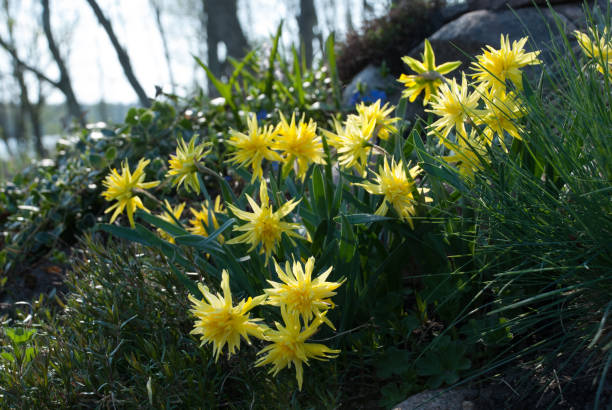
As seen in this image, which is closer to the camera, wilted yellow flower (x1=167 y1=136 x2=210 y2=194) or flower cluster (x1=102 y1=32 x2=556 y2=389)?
flower cluster (x1=102 y1=32 x2=556 y2=389)

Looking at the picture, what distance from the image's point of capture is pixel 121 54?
255 inches

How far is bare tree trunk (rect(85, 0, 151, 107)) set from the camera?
597cm

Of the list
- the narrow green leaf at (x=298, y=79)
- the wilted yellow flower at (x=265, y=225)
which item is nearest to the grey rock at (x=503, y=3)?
the narrow green leaf at (x=298, y=79)

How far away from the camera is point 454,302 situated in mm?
1787

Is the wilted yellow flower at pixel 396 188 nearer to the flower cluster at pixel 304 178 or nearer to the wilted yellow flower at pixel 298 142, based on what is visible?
the flower cluster at pixel 304 178

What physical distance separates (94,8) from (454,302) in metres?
5.85

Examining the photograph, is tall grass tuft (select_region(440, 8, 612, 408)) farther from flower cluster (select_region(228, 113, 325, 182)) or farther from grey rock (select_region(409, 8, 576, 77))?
grey rock (select_region(409, 8, 576, 77))

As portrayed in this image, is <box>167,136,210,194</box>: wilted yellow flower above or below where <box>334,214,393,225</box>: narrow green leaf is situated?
above

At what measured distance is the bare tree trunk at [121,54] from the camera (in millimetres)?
5973

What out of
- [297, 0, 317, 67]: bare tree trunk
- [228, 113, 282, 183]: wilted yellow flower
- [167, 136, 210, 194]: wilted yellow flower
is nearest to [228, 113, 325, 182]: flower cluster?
[228, 113, 282, 183]: wilted yellow flower

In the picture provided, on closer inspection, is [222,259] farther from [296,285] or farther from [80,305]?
[80,305]

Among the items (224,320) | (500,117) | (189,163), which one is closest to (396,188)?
(500,117)

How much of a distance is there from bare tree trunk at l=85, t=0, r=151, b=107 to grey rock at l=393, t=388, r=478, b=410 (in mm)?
5359

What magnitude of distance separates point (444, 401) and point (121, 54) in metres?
6.23
